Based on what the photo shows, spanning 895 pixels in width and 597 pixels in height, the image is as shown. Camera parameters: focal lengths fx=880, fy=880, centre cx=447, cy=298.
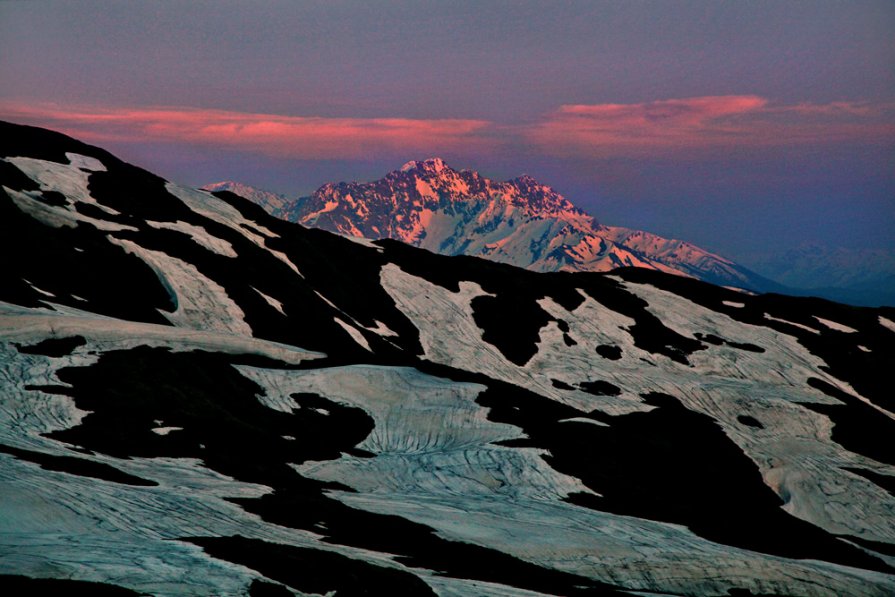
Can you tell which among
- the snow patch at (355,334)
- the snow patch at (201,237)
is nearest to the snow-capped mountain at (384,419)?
the snow patch at (355,334)

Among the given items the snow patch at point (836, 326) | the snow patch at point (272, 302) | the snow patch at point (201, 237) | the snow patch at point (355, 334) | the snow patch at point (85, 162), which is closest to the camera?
the snow patch at point (272, 302)

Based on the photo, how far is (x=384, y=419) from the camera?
75.4 m

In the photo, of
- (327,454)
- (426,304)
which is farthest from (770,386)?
(327,454)

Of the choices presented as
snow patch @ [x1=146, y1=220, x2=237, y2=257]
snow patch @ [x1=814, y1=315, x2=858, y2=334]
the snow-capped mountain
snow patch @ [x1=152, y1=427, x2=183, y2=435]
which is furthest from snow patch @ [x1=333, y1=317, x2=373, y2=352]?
snow patch @ [x1=814, y1=315, x2=858, y2=334]

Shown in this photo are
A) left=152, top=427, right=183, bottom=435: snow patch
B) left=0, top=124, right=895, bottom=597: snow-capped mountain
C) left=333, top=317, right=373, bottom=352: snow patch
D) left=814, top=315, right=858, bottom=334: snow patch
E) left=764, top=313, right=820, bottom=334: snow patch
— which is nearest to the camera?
left=0, top=124, right=895, bottom=597: snow-capped mountain

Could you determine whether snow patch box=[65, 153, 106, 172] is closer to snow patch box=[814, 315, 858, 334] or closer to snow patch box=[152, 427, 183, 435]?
snow patch box=[152, 427, 183, 435]

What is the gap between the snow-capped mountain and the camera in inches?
1553

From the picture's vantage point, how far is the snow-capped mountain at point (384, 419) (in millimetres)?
39438

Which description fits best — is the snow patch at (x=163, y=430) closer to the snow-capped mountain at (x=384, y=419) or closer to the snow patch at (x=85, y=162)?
the snow-capped mountain at (x=384, y=419)

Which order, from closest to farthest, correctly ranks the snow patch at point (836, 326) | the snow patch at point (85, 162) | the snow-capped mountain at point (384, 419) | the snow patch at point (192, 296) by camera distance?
1. the snow-capped mountain at point (384, 419)
2. the snow patch at point (192, 296)
3. the snow patch at point (85, 162)
4. the snow patch at point (836, 326)

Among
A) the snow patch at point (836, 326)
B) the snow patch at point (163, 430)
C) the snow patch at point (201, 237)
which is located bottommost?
the snow patch at point (836, 326)

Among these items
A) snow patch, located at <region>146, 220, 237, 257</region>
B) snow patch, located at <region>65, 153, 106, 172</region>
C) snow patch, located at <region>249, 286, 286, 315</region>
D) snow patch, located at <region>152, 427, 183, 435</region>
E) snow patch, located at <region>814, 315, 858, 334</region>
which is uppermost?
snow patch, located at <region>65, 153, 106, 172</region>

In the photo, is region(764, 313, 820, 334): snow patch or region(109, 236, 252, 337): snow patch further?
region(764, 313, 820, 334): snow patch

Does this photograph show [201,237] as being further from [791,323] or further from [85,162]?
[791,323]
